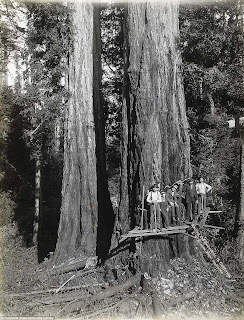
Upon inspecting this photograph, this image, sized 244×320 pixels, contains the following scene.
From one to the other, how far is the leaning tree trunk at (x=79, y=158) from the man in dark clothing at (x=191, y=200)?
13.2 feet

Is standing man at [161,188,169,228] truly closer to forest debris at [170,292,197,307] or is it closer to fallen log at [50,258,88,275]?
forest debris at [170,292,197,307]

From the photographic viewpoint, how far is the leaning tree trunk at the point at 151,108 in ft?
25.8

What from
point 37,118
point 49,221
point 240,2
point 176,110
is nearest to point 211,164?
point 176,110

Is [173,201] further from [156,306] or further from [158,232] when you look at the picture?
[156,306]

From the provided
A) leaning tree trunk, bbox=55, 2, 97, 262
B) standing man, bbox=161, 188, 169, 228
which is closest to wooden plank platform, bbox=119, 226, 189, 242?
standing man, bbox=161, 188, 169, 228

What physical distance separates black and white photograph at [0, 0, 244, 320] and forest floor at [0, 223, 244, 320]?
0.09 feet

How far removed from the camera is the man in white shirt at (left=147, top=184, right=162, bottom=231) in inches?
276

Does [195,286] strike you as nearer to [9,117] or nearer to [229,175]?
[229,175]

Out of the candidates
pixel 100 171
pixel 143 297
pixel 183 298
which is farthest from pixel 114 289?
pixel 100 171

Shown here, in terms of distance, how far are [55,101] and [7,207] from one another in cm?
658

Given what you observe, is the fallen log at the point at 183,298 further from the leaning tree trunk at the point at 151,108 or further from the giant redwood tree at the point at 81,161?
the giant redwood tree at the point at 81,161

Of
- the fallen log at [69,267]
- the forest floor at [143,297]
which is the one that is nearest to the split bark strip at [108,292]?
the forest floor at [143,297]

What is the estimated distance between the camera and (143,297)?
260 inches

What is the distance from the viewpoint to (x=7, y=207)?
1566cm
